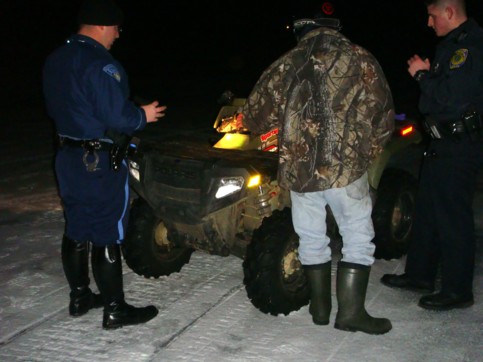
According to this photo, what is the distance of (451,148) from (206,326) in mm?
1787

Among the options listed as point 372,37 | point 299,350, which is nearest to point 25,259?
point 299,350

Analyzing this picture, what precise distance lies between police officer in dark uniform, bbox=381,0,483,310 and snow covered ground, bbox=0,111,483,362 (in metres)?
0.29

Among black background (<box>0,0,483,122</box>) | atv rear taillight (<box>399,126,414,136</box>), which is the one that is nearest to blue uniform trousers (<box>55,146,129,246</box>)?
atv rear taillight (<box>399,126,414,136</box>)

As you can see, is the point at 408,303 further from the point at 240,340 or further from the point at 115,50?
the point at 115,50

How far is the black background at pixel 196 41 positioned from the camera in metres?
19.8

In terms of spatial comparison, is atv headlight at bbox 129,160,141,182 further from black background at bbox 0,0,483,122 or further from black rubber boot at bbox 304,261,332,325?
black background at bbox 0,0,483,122

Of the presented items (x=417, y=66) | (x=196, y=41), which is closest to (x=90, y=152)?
(x=417, y=66)

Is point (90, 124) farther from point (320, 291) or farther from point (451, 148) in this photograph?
point (451, 148)

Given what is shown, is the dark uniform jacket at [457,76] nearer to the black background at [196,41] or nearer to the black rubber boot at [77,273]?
the black rubber boot at [77,273]

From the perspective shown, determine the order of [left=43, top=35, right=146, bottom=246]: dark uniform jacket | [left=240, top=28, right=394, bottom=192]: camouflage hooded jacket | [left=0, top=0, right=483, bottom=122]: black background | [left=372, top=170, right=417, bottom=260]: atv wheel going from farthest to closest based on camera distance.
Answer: [left=0, top=0, right=483, bottom=122]: black background
[left=372, top=170, right=417, bottom=260]: atv wheel
[left=43, top=35, right=146, bottom=246]: dark uniform jacket
[left=240, top=28, right=394, bottom=192]: camouflage hooded jacket

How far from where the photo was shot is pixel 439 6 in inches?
151

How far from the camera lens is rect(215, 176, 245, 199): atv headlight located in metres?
3.83

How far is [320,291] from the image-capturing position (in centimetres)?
378

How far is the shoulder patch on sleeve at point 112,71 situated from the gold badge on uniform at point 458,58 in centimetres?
186
